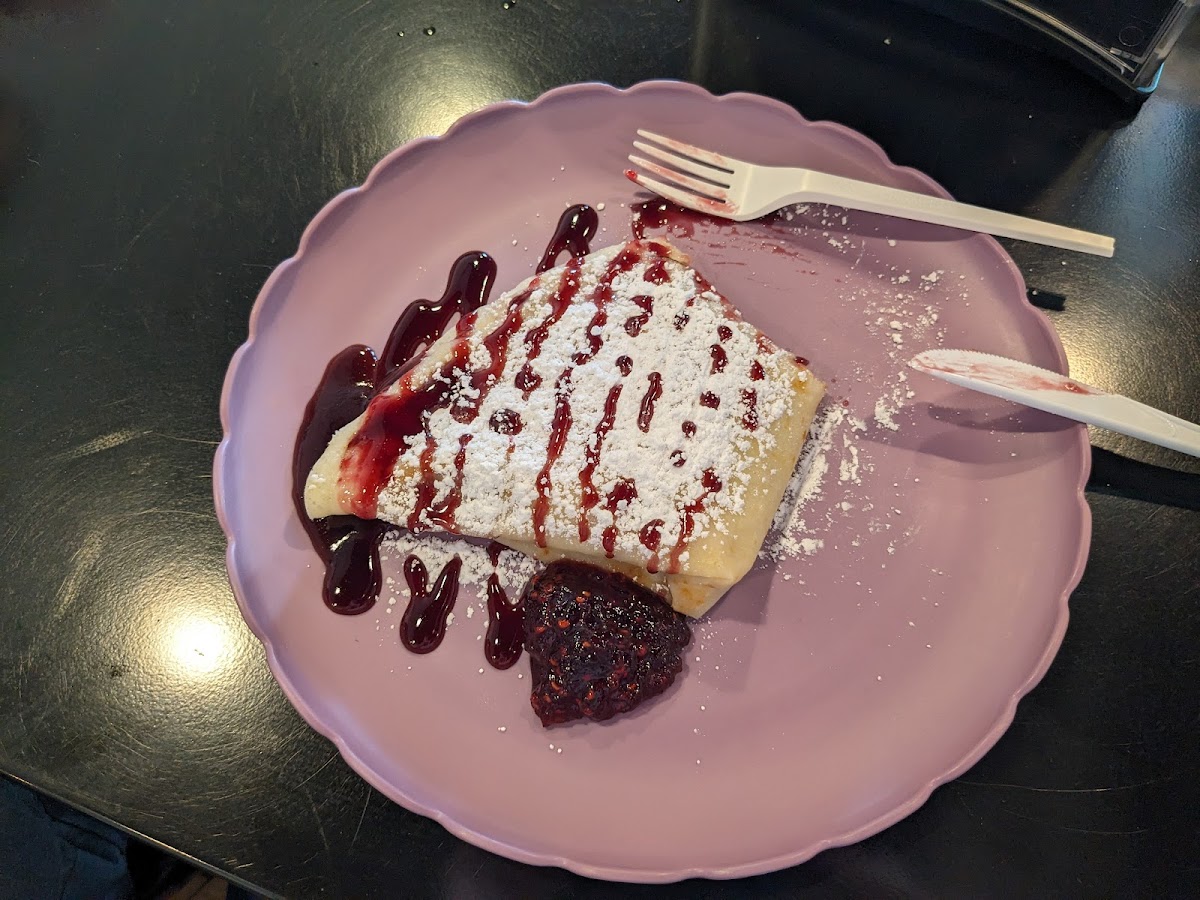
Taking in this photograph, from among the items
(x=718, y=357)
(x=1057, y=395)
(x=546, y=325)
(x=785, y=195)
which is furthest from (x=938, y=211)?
(x=546, y=325)

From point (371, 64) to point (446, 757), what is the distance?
1.55 meters

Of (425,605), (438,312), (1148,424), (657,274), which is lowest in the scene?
(425,605)

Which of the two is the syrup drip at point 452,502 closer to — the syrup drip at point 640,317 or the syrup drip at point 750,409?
the syrup drip at point 640,317

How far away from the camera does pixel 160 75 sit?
1.98 m

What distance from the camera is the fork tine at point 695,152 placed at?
1.67 m

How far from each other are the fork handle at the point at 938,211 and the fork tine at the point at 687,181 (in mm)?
163

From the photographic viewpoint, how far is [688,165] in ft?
5.51

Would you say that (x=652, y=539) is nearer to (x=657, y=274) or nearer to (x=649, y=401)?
(x=649, y=401)

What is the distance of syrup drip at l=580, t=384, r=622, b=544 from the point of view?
4.88 ft

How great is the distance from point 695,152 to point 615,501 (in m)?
0.74

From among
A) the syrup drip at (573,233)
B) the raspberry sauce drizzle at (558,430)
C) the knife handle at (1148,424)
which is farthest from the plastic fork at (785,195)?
the knife handle at (1148,424)

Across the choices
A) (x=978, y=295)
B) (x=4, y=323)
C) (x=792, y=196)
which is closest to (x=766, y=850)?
(x=978, y=295)

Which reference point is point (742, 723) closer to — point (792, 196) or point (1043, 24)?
point (792, 196)

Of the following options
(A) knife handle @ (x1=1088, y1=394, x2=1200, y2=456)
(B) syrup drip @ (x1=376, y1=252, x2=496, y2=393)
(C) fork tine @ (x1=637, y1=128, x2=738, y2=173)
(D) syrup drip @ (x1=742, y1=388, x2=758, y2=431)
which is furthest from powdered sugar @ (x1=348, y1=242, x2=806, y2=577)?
(A) knife handle @ (x1=1088, y1=394, x2=1200, y2=456)
